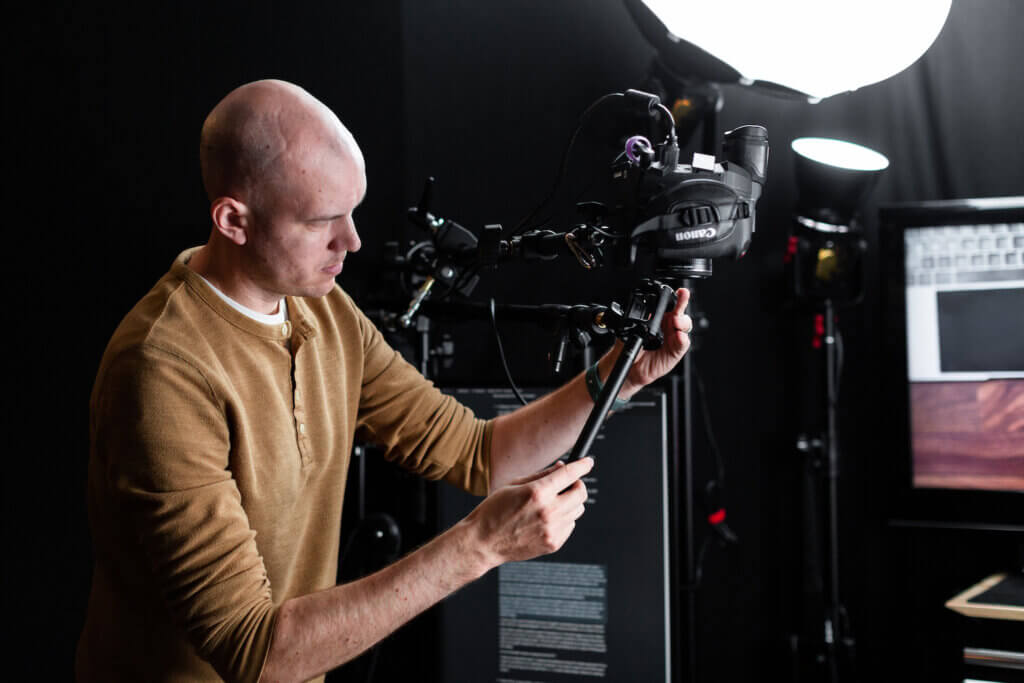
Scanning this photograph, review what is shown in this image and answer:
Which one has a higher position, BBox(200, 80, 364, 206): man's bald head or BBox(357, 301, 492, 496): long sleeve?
BBox(200, 80, 364, 206): man's bald head

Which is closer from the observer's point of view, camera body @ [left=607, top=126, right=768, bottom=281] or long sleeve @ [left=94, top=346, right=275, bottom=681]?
camera body @ [left=607, top=126, right=768, bottom=281]

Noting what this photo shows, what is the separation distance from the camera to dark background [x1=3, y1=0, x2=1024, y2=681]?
4.62 feet

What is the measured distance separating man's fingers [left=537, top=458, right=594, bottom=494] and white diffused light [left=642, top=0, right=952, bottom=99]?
0.76 m

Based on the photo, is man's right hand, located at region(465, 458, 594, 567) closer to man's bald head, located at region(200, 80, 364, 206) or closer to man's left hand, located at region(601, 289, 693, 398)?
man's left hand, located at region(601, 289, 693, 398)

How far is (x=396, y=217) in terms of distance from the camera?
89.6 inches

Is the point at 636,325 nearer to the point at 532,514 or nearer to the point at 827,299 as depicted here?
the point at 532,514

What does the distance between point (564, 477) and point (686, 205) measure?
0.32m

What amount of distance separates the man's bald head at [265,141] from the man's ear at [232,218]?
0.02m

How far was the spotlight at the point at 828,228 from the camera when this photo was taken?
1738 mm

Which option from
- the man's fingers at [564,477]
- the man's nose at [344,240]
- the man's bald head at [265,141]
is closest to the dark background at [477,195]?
the man's bald head at [265,141]

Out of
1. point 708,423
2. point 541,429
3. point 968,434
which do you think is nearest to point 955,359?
point 968,434

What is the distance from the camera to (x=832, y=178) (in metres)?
1.75

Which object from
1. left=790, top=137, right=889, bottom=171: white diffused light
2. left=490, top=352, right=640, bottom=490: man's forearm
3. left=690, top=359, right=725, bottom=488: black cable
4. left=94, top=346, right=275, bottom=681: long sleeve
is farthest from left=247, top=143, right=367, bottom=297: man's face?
left=690, top=359, right=725, bottom=488: black cable

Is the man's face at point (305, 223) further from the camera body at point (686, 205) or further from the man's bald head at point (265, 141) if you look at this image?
the camera body at point (686, 205)
